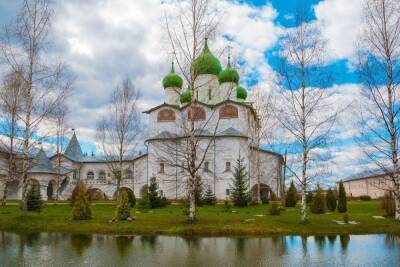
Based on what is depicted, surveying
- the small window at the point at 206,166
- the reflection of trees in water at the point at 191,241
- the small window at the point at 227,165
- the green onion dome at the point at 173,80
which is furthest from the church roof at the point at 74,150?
the reflection of trees in water at the point at 191,241

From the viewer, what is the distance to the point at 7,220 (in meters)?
18.8

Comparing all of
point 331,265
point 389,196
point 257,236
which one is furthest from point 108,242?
point 389,196

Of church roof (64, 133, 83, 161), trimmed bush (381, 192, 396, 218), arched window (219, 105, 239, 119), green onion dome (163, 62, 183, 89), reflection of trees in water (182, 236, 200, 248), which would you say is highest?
green onion dome (163, 62, 183, 89)

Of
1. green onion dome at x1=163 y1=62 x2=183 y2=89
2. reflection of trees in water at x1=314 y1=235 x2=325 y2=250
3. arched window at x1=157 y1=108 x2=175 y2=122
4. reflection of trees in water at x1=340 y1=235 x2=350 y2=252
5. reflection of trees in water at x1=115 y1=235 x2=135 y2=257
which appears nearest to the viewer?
reflection of trees in water at x1=115 y1=235 x2=135 y2=257

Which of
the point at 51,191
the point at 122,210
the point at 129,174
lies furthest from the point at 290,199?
the point at 51,191

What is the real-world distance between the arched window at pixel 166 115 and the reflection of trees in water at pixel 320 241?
27669 mm

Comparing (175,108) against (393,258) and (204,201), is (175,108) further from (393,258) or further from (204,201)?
(393,258)

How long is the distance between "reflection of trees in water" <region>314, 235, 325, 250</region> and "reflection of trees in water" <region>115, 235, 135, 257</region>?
5.81 meters

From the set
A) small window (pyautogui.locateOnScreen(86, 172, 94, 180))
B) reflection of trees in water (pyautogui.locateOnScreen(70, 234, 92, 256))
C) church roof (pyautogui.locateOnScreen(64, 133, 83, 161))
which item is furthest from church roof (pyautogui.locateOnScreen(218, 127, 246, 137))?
reflection of trees in water (pyautogui.locateOnScreen(70, 234, 92, 256))

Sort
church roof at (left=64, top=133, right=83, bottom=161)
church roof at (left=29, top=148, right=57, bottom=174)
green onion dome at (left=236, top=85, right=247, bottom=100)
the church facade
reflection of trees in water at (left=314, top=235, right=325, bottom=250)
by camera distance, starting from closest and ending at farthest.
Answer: reflection of trees in water at (left=314, top=235, right=325, bottom=250)
the church facade
church roof at (left=29, top=148, right=57, bottom=174)
green onion dome at (left=236, top=85, right=247, bottom=100)
church roof at (left=64, top=133, right=83, bottom=161)

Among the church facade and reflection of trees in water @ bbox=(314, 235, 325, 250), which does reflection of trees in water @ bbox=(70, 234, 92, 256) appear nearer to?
reflection of trees in water @ bbox=(314, 235, 325, 250)

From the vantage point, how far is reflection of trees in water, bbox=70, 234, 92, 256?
1169 cm

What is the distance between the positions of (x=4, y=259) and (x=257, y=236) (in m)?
8.99

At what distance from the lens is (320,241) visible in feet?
45.8
